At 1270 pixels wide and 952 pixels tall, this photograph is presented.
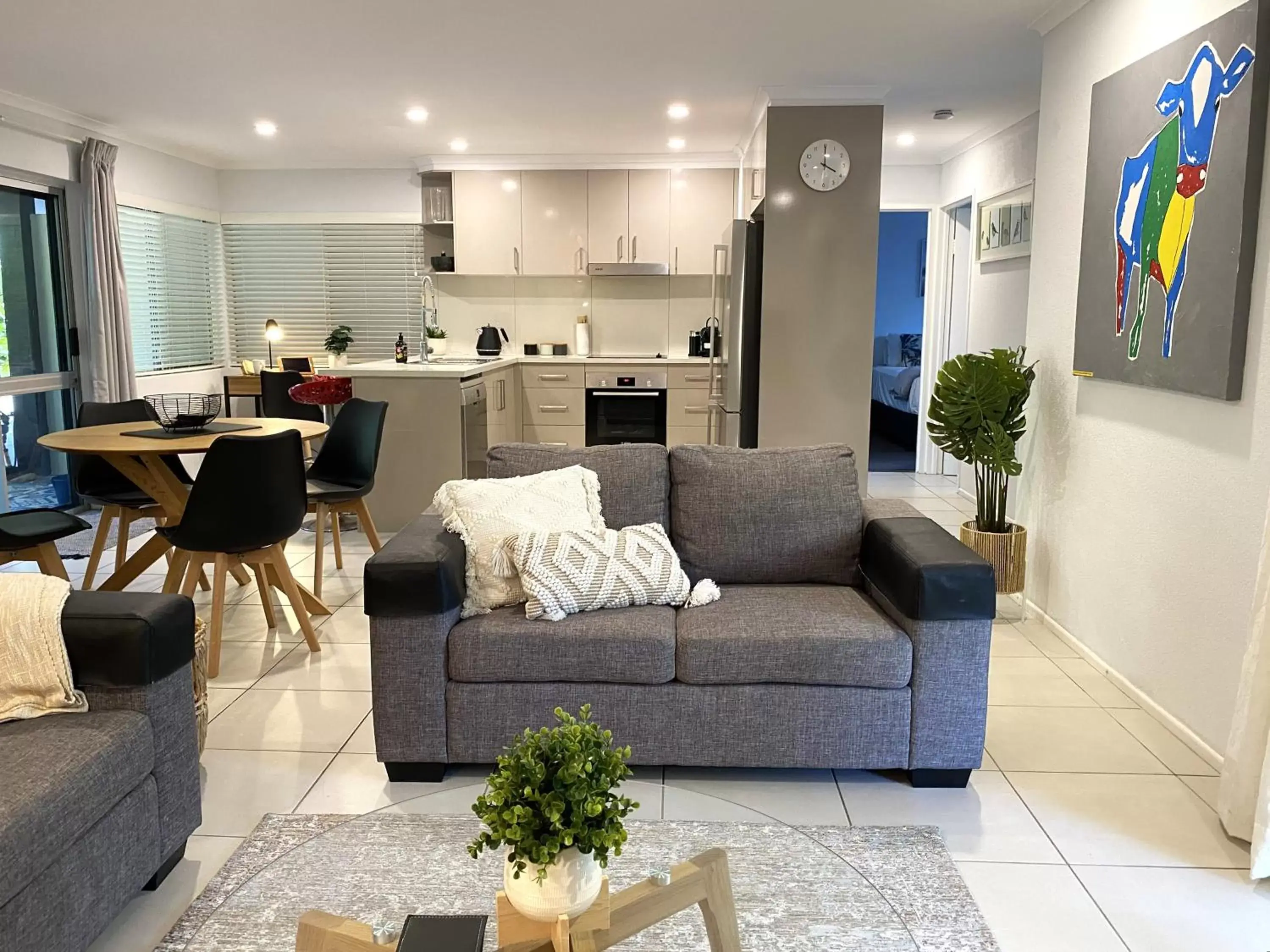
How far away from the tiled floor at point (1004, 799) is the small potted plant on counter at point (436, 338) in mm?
4070

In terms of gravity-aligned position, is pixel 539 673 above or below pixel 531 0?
below

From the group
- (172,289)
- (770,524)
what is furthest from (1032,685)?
(172,289)

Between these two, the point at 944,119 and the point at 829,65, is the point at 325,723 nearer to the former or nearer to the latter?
the point at 829,65

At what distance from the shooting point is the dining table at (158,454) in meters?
3.56

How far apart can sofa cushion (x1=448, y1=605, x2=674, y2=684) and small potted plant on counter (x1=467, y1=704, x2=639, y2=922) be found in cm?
116

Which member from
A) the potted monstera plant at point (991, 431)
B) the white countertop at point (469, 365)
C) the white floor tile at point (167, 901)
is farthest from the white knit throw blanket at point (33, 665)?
the white countertop at point (469, 365)

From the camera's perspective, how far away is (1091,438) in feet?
11.7

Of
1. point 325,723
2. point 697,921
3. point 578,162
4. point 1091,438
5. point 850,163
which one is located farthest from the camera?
point 578,162

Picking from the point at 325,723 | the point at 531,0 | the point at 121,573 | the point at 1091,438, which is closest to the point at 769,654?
the point at 325,723

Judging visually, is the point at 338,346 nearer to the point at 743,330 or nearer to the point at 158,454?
the point at 743,330

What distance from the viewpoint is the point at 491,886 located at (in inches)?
60.1

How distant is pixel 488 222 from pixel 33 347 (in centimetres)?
320

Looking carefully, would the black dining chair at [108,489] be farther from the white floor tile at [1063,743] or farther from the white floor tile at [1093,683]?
the white floor tile at [1093,683]

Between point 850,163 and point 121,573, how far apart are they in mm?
4234
